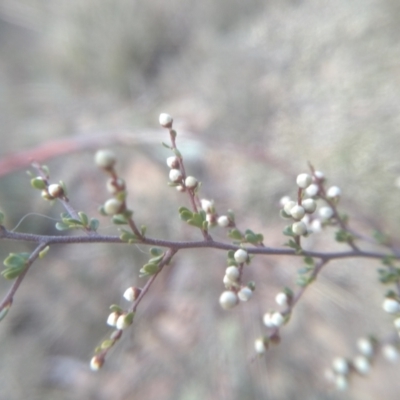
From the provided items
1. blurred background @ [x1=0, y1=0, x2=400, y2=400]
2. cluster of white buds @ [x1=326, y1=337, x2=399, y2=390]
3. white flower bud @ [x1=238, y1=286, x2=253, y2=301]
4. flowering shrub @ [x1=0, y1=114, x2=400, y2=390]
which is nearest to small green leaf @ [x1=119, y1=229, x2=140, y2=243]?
flowering shrub @ [x1=0, y1=114, x2=400, y2=390]

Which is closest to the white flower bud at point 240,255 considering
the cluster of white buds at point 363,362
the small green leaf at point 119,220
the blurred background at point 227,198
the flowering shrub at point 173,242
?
the flowering shrub at point 173,242

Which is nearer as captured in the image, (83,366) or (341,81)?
(341,81)

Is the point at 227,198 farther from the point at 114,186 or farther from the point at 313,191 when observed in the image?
the point at 114,186

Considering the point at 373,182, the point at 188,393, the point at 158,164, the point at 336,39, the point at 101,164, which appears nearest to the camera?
the point at 101,164

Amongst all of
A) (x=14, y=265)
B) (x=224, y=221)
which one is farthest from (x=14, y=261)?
(x=224, y=221)

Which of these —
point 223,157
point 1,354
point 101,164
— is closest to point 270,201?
point 223,157

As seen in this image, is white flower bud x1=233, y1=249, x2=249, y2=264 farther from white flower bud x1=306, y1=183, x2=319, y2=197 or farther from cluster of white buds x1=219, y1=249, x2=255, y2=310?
white flower bud x1=306, y1=183, x2=319, y2=197

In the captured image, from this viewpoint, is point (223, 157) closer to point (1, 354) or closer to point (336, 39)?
point (336, 39)

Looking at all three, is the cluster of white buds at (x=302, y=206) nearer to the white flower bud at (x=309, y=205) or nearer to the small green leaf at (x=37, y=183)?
the white flower bud at (x=309, y=205)
